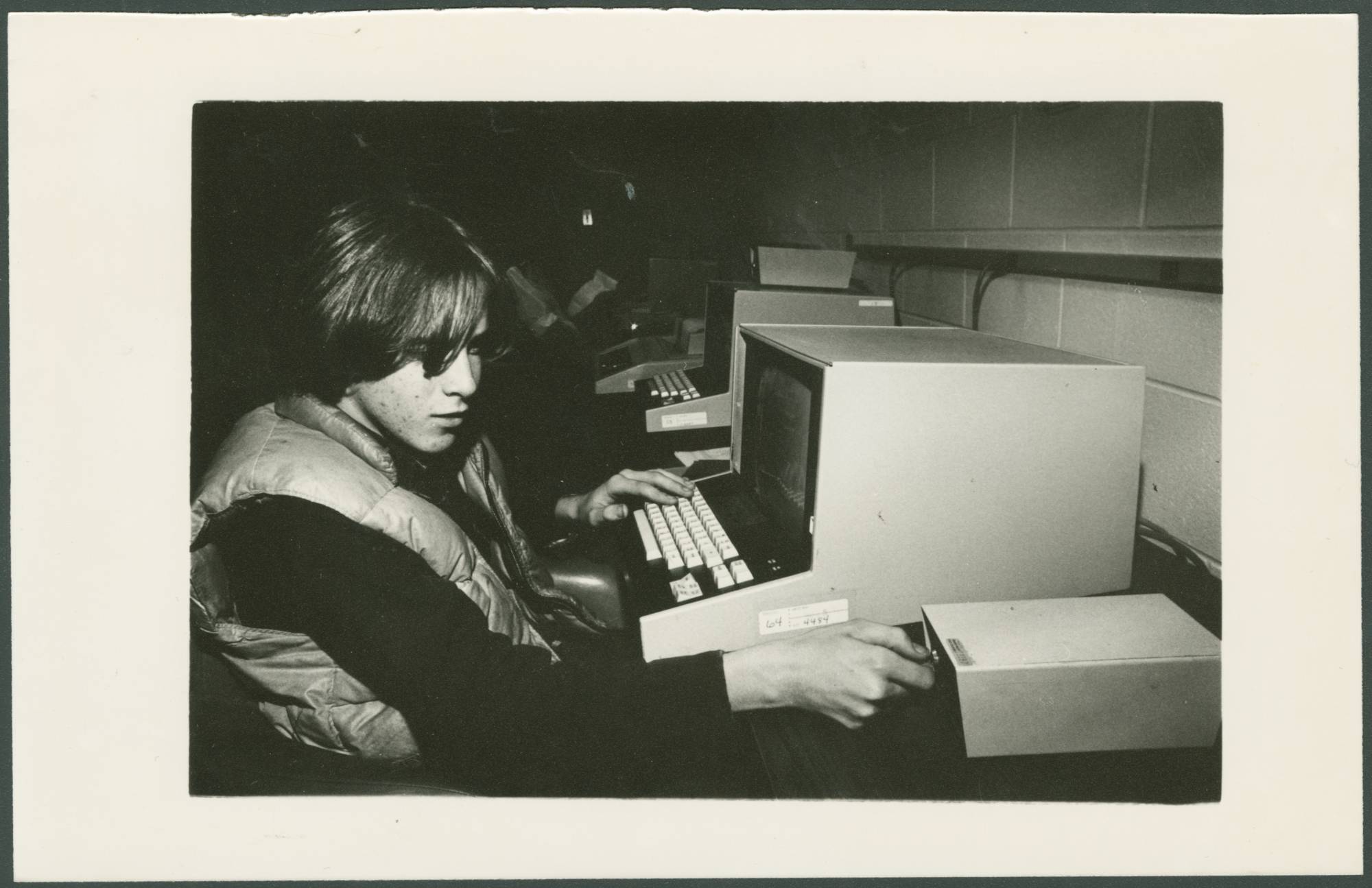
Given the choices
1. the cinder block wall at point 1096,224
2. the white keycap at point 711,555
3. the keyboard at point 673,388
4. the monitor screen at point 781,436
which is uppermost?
the cinder block wall at point 1096,224

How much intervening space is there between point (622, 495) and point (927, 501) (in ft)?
2.16

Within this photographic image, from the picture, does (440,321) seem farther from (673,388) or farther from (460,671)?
(673,388)

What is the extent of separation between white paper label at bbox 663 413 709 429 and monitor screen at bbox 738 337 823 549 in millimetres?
444

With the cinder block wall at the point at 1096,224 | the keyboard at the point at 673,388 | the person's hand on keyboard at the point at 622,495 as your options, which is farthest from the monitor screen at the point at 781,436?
the keyboard at the point at 673,388

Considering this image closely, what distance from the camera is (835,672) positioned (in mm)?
783

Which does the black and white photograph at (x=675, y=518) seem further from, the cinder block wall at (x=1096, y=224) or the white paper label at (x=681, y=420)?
the white paper label at (x=681, y=420)

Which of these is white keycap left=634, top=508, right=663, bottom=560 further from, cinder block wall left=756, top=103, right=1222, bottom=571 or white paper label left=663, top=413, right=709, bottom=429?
cinder block wall left=756, top=103, right=1222, bottom=571

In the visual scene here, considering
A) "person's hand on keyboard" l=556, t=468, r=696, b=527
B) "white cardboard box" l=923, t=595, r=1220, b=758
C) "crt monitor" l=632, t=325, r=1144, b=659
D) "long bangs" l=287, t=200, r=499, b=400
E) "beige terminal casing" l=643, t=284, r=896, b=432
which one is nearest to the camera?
"white cardboard box" l=923, t=595, r=1220, b=758

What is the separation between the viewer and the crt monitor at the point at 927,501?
0.86 metres

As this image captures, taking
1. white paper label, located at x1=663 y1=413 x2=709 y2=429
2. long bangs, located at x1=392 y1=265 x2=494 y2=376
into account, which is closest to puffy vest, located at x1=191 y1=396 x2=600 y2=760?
long bangs, located at x1=392 y1=265 x2=494 y2=376

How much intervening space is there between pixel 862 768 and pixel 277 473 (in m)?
0.71

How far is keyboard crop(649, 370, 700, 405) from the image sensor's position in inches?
69.2

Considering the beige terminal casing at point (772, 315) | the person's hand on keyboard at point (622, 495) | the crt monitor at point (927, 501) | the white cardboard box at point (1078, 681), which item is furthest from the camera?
the beige terminal casing at point (772, 315)

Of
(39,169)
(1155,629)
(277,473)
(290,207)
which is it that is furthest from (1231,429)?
(39,169)
